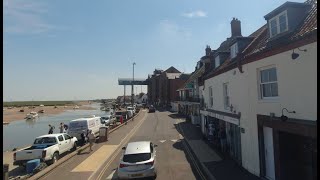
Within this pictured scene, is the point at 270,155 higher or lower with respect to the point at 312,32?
lower

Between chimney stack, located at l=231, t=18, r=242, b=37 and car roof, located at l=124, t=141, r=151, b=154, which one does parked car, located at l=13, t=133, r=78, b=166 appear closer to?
car roof, located at l=124, t=141, r=151, b=154

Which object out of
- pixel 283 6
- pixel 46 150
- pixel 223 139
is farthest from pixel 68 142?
pixel 283 6

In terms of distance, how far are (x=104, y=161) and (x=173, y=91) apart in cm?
7125

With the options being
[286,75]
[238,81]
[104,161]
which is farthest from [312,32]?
[104,161]

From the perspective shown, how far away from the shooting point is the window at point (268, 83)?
Result: 13039 millimetres

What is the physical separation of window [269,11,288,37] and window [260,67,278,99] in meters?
1.74

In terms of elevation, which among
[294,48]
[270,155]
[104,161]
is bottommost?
[104,161]

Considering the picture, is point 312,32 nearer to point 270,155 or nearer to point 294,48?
point 294,48

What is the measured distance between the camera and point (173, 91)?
91.9 meters

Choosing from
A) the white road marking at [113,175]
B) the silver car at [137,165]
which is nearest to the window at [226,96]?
the silver car at [137,165]

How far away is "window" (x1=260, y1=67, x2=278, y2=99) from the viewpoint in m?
13.0

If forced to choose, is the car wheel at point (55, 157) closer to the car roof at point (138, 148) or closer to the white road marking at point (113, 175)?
the white road marking at point (113, 175)

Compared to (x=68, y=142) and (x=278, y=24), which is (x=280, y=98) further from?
(x=68, y=142)

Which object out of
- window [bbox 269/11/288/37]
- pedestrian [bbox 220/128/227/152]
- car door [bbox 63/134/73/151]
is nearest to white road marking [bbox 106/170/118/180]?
pedestrian [bbox 220/128/227/152]
